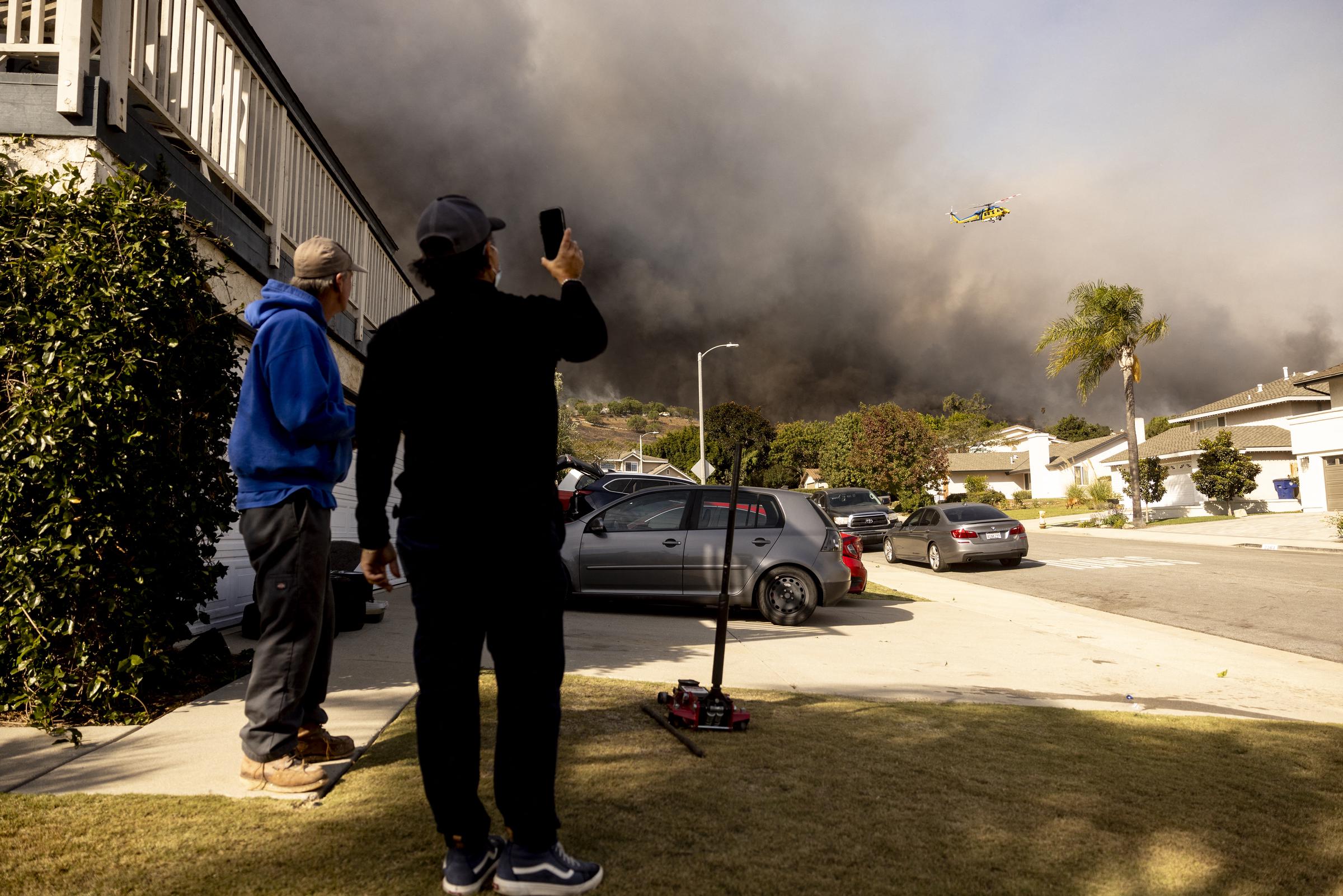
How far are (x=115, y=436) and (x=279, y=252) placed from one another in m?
4.39

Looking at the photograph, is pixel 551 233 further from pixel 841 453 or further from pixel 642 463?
pixel 642 463

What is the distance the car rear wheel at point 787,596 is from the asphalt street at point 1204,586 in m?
4.71

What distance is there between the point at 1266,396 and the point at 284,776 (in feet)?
189

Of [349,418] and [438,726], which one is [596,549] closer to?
[349,418]

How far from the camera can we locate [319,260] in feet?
10.7

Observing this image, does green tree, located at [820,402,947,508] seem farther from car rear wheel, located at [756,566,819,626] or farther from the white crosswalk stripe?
car rear wheel, located at [756,566,819,626]

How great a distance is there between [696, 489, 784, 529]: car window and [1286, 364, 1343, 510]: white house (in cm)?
3737

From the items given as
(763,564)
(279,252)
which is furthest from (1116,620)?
(279,252)

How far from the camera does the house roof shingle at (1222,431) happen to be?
148ft

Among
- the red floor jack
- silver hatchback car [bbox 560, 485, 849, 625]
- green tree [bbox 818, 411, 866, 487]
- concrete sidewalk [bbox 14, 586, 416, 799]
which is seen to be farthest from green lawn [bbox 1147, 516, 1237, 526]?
concrete sidewalk [bbox 14, 586, 416, 799]

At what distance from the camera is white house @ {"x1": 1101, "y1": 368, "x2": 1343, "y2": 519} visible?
1478 inches

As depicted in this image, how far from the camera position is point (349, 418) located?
10.2 ft

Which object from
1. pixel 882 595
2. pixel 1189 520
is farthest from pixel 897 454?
pixel 882 595

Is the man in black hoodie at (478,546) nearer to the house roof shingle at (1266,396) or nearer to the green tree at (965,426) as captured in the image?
the house roof shingle at (1266,396)
